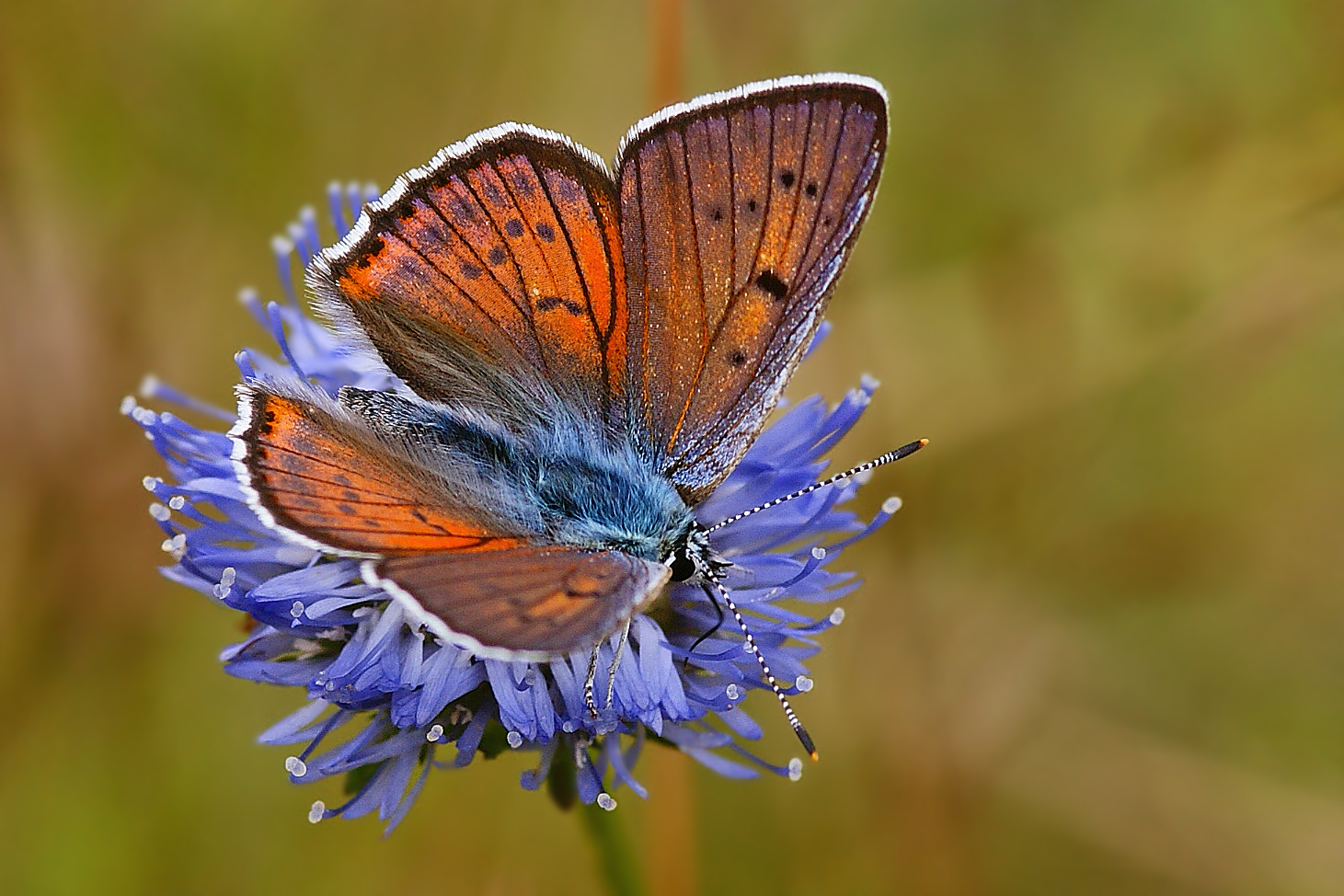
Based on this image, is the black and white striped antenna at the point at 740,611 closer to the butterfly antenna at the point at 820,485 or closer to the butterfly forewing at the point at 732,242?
the butterfly antenna at the point at 820,485

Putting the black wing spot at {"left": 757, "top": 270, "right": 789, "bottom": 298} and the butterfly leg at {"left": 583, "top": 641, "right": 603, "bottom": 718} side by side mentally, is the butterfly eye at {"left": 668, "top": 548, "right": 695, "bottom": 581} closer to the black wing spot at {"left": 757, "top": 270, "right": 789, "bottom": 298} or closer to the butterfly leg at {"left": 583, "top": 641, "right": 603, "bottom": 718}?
the butterfly leg at {"left": 583, "top": 641, "right": 603, "bottom": 718}

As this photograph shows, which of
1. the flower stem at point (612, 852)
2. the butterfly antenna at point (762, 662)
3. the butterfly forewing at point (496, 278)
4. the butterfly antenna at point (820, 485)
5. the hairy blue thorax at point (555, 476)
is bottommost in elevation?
the flower stem at point (612, 852)

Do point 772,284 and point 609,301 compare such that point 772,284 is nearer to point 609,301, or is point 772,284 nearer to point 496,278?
point 609,301

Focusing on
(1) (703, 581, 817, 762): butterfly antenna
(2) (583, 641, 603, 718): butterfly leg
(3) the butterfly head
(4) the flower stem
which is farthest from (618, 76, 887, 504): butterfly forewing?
(4) the flower stem

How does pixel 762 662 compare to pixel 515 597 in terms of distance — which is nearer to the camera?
pixel 515 597

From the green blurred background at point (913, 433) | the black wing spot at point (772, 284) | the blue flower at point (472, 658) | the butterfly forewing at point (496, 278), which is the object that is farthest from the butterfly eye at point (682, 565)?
the green blurred background at point (913, 433)

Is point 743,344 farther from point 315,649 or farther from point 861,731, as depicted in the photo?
point 861,731

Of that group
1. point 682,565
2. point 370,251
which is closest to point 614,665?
point 682,565
